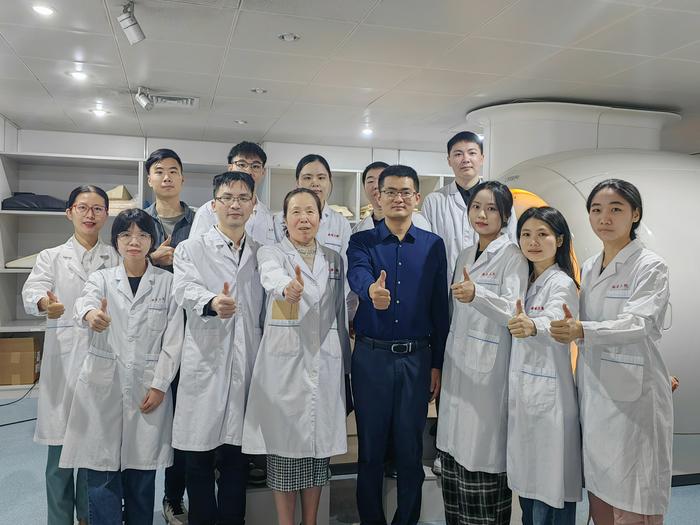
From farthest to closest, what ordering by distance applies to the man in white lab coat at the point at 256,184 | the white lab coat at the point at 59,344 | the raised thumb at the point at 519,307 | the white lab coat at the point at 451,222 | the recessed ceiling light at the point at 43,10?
the white lab coat at the point at 451,222, the man in white lab coat at the point at 256,184, the recessed ceiling light at the point at 43,10, the white lab coat at the point at 59,344, the raised thumb at the point at 519,307

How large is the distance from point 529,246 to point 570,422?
62 cm

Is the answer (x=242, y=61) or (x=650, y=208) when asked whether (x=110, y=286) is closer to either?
(x=242, y=61)

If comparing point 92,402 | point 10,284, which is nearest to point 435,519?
point 92,402

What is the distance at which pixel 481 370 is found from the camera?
202 centimetres

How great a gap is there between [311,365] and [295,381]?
87 millimetres

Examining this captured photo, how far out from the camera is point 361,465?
2.26 meters

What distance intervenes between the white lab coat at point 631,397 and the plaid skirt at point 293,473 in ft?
3.37

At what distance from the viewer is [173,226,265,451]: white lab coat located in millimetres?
2123

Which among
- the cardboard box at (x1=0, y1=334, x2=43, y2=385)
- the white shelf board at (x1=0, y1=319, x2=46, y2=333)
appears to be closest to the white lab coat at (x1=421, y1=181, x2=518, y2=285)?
the white shelf board at (x1=0, y1=319, x2=46, y2=333)

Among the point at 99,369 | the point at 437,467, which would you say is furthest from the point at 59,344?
the point at 437,467

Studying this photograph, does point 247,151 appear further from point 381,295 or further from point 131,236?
point 381,295

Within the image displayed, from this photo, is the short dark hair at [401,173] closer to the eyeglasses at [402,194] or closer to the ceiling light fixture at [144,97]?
the eyeglasses at [402,194]

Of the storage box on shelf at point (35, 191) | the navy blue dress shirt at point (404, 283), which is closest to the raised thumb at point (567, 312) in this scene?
the navy blue dress shirt at point (404, 283)

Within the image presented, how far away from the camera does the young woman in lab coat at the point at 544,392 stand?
6.09 feet
